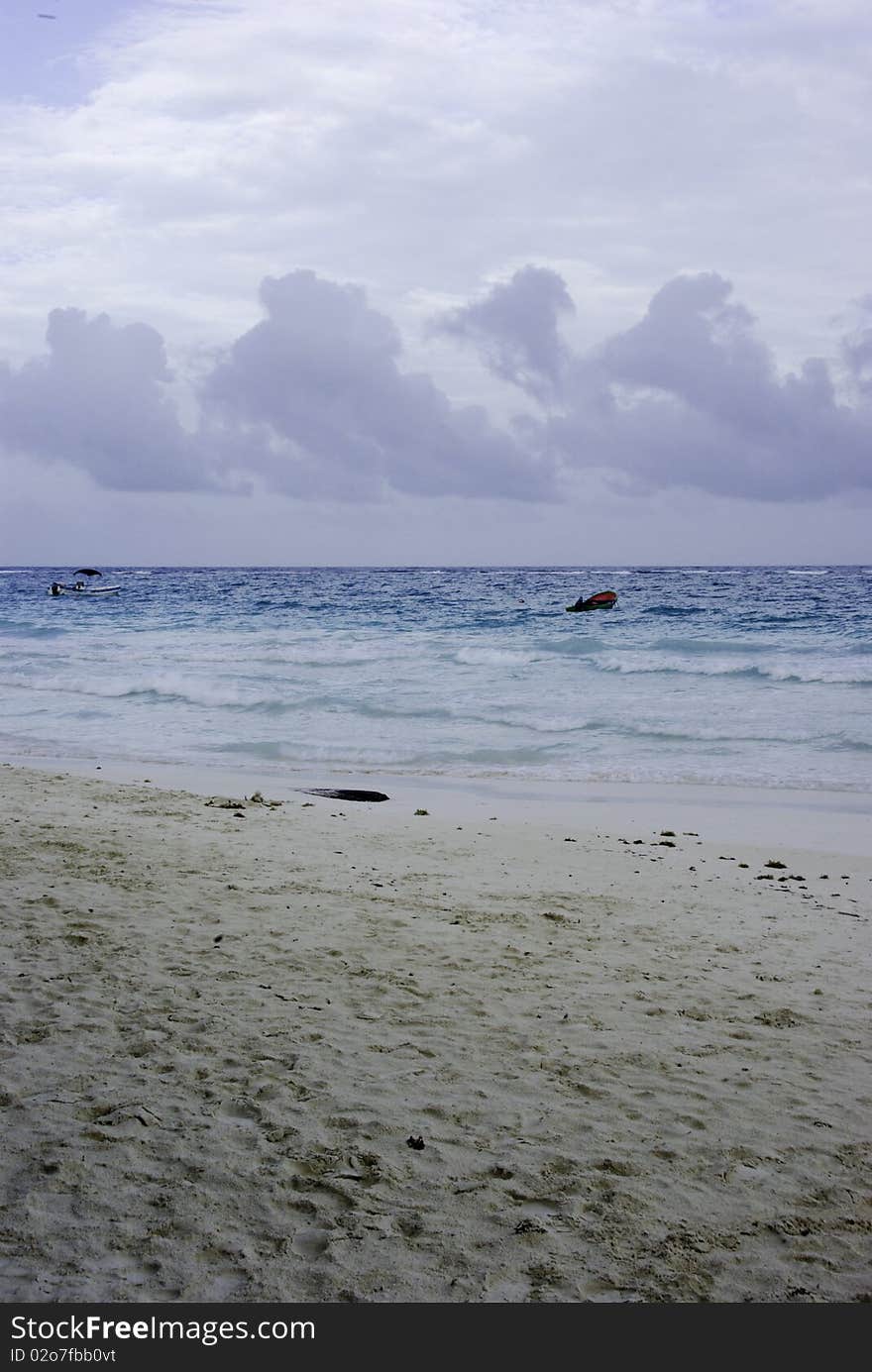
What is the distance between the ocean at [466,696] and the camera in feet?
50.8

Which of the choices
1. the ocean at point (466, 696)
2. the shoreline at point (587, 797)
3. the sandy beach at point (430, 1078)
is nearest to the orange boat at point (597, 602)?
the ocean at point (466, 696)

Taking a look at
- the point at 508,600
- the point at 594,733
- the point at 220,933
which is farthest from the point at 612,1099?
the point at 508,600

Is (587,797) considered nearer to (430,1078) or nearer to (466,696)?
(430,1078)

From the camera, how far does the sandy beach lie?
3590 millimetres

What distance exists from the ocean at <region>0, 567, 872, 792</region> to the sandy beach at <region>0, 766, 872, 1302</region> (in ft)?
20.4

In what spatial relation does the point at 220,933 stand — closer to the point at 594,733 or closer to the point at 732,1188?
the point at 732,1188

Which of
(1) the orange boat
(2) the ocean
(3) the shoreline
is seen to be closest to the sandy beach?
(3) the shoreline

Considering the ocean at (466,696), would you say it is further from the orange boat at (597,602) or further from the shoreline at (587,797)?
the orange boat at (597,602)

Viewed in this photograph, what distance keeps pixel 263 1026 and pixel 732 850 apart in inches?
231

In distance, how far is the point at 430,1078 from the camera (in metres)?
4.92

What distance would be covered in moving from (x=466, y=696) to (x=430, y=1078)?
17.0 m

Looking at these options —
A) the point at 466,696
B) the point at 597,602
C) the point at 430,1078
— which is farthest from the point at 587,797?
the point at 597,602

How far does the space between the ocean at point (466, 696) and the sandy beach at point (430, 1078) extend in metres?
6.21

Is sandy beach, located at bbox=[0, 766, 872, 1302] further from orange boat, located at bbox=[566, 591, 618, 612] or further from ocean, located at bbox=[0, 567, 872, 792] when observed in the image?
orange boat, located at bbox=[566, 591, 618, 612]
